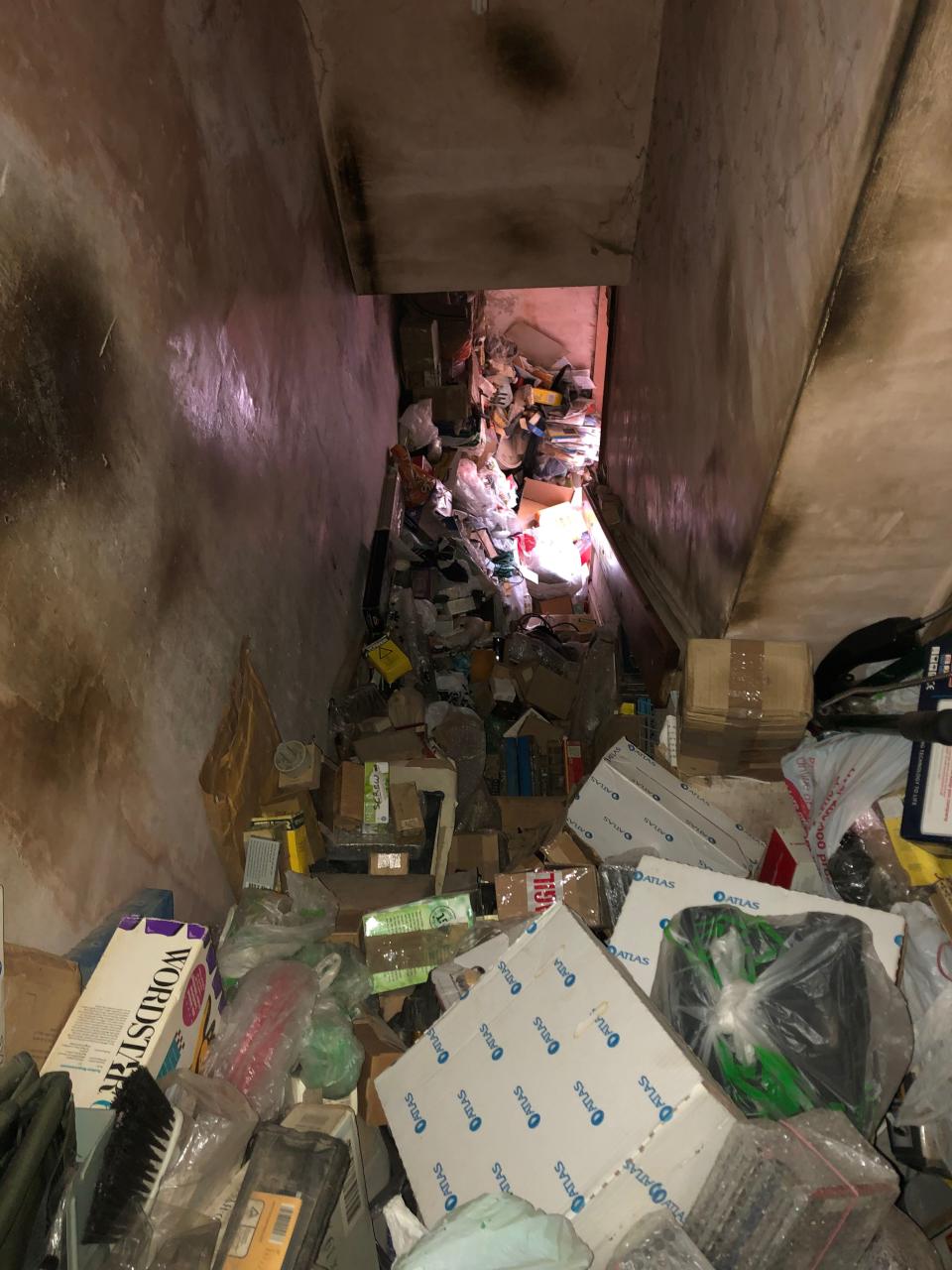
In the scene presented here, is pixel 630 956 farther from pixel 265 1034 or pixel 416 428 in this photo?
pixel 416 428

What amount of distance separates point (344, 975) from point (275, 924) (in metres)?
0.23

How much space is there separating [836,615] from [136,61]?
89.1 inches

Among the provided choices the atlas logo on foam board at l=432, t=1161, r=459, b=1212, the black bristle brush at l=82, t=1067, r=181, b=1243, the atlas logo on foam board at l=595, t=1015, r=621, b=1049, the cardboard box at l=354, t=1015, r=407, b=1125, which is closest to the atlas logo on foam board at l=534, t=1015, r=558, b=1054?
the atlas logo on foam board at l=595, t=1015, r=621, b=1049

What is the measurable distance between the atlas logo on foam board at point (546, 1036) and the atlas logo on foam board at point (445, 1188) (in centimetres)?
32

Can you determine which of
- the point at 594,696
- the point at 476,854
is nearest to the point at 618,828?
the point at 476,854

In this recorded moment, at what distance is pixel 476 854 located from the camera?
278 cm

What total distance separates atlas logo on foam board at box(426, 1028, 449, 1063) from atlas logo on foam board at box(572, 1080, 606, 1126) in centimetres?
34

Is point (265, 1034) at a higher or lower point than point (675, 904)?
lower

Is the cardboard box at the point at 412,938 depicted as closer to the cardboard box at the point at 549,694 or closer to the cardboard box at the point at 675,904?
the cardboard box at the point at 675,904

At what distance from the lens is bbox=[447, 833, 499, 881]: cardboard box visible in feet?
9.03

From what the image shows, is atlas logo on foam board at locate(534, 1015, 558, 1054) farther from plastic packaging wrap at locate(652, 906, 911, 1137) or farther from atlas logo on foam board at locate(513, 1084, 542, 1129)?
plastic packaging wrap at locate(652, 906, 911, 1137)

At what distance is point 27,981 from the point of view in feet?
4.19

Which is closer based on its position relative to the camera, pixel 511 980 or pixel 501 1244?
pixel 501 1244

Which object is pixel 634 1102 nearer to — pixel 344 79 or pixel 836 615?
pixel 836 615
